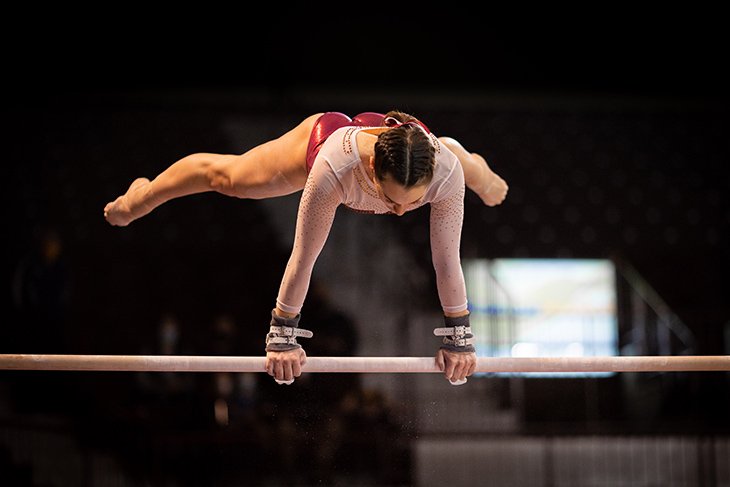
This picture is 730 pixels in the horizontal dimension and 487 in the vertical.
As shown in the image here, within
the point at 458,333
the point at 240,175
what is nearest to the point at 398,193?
the point at 458,333

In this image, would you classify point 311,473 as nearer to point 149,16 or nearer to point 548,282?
Answer: point 548,282

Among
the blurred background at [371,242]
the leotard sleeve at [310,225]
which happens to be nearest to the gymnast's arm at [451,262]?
the leotard sleeve at [310,225]

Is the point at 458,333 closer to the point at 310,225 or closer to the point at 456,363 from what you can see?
the point at 456,363

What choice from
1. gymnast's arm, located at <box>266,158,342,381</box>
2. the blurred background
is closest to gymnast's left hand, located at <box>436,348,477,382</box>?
gymnast's arm, located at <box>266,158,342,381</box>

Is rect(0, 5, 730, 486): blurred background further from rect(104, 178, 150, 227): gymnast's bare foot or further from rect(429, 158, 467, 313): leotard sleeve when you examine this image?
rect(429, 158, 467, 313): leotard sleeve

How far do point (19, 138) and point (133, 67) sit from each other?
37.5 inches

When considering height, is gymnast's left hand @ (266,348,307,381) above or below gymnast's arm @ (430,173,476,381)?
below

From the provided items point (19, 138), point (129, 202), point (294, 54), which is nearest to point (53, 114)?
point (19, 138)

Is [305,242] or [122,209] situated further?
[122,209]

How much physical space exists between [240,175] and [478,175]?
767 mm

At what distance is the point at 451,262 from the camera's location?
7.33 ft

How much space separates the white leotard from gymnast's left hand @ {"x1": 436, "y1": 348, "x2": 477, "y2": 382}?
0.59ft

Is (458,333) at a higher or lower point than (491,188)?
lower

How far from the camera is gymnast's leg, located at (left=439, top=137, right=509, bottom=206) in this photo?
2.58 meters
